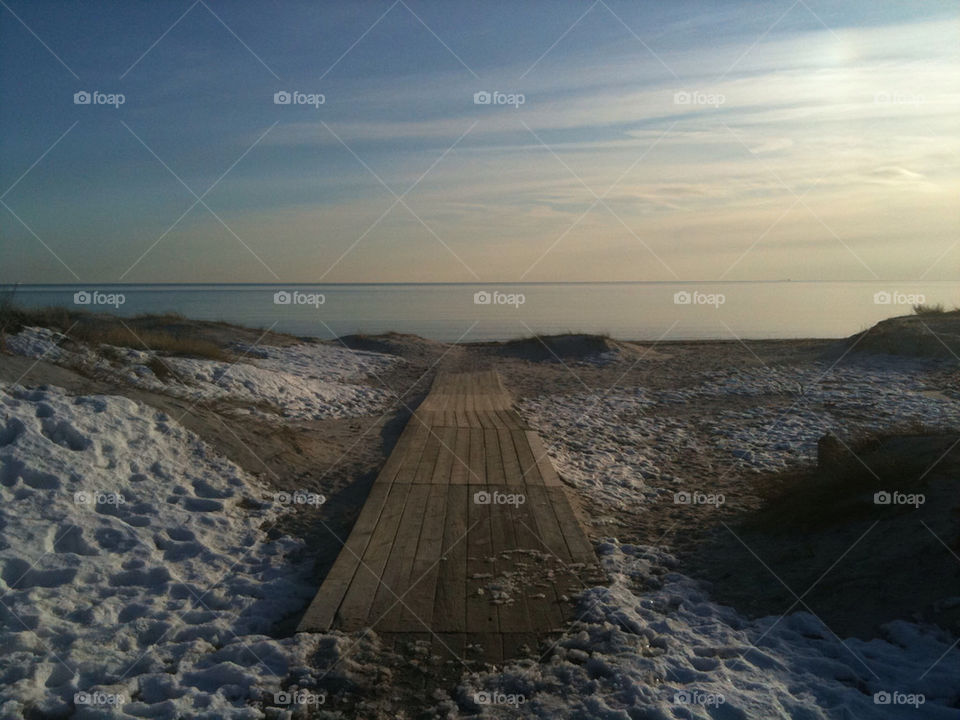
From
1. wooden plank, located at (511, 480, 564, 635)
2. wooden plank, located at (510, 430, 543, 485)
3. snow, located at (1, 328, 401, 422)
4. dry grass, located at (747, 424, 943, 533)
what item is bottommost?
wooden plank, located at (511, 480, 564, 635)

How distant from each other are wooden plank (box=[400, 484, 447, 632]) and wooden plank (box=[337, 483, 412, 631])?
0.26 meters

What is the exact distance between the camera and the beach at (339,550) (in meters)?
4.17

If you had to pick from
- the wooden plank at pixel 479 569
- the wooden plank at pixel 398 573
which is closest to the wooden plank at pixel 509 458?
the wooden plank at pixel 479 569

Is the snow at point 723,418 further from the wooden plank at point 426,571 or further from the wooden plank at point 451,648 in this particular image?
the wooden plank at point 451,648

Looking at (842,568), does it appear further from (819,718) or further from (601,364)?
(601,364)

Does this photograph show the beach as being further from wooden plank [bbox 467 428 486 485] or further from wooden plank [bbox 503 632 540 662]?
Result: wooden plank [bbox 467 428 486 485]

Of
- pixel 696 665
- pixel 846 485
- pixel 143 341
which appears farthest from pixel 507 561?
pixel 143 341

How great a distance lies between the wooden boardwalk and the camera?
15.9ft

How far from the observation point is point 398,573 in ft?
18.4

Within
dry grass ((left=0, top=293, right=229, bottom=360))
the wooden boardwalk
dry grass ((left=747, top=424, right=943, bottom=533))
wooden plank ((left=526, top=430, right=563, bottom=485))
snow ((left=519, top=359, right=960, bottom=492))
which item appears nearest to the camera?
the wooden boardwalk

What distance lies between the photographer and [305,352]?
58.6ft

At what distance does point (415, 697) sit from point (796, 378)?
Answer: 46.2 feet

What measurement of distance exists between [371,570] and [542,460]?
385cm

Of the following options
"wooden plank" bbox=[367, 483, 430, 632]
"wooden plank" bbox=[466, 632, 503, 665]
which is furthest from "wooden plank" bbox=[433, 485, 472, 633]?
"wooden plank" bbox=[367, 483, 430, 632]
